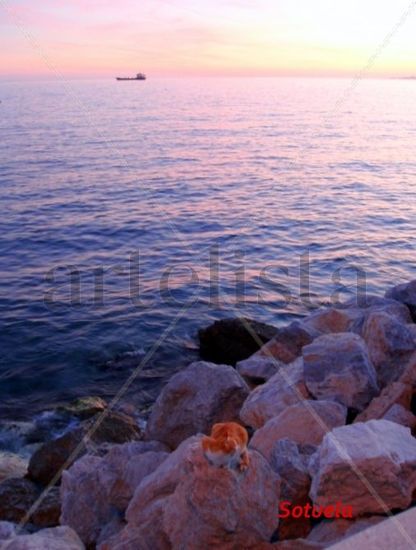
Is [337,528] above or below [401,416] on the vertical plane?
below

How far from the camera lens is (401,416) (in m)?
6.12

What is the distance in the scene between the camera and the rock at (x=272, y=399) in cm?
725

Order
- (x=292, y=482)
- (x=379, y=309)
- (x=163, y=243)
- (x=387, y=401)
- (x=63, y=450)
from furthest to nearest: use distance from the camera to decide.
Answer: (x=163, y=243)
(x=379, y=309)
(x=63, y=450)
(x=387, y=401)
(x=292, y=482)

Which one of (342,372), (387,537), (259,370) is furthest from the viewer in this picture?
(259,370)

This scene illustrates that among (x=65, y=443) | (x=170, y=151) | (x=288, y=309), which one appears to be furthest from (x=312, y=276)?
(x=170, y=151)

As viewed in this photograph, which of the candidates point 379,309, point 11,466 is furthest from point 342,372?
point 11,466

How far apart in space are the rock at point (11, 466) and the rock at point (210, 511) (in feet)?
12.4

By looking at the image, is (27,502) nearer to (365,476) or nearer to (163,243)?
(365,476)

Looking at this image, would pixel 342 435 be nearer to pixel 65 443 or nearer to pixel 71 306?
pixel 65 443

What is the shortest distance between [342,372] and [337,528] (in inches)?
100

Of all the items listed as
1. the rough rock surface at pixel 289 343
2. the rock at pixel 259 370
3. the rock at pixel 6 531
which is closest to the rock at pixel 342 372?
the rock at pixel 259 370

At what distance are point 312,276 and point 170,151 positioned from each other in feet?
76.2

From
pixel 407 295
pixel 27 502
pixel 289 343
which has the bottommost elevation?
pixel 27 502

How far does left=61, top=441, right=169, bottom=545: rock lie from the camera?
620cm
